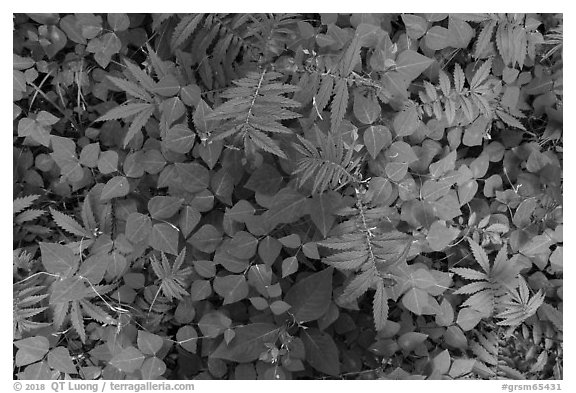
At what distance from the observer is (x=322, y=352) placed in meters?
2.33

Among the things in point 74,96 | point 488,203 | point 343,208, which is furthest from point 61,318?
point 488,203

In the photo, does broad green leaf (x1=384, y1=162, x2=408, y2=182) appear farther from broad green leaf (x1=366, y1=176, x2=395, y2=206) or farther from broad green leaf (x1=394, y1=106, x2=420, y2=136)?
broad green leaf (x1=394, y1=106, x2=420, y2=136)

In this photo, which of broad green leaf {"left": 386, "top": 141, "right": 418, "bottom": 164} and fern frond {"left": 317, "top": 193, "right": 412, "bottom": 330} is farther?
broad green leaf {"left": 386, "top": 141, "right": 418, "bottom": 164}

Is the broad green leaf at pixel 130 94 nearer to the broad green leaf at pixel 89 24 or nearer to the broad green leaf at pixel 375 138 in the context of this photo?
the broad green leaf at pixel 89 24

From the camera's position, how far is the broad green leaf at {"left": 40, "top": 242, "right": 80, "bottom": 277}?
235cm

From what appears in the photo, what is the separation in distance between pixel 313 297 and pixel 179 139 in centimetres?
85

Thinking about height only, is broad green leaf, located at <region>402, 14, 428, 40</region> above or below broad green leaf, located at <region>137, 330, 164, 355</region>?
above

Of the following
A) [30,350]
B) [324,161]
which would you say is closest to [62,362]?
[30,350]

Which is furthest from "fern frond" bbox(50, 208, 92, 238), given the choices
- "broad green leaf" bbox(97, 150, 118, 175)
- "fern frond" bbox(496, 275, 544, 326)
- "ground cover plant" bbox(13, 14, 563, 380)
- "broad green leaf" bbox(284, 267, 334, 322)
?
"fern frond" bbox(496, 275, 544, 326)

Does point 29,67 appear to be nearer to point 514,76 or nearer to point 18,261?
point 18,261

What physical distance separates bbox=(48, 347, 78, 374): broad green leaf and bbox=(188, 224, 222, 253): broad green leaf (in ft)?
2.43

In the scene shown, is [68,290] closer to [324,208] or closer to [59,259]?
[59,259]

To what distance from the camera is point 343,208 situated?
2158mm

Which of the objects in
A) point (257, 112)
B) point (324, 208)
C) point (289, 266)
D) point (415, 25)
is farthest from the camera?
point (415, 25)
